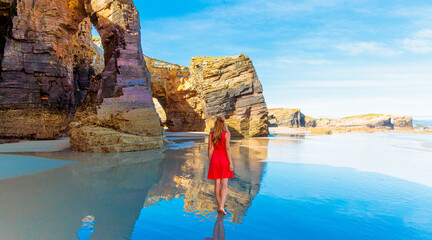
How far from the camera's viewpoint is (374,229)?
3.32 m

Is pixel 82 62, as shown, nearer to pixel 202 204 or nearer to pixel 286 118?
pixel 202 204

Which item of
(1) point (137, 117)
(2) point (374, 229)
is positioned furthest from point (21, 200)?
(1) point (137, 117)

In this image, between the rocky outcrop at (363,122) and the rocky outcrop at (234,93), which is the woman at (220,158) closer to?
the rocky outcrop at (234,93)

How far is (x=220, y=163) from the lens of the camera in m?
3.97

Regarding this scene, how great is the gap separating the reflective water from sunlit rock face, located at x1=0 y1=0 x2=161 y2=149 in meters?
4.71

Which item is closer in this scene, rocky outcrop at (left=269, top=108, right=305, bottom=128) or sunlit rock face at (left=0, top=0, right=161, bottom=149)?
sunlit rock face at (left=0, top=0, right=161, bottom=149)

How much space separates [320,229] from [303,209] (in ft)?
2.34

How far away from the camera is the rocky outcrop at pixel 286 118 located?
61531 millimetres

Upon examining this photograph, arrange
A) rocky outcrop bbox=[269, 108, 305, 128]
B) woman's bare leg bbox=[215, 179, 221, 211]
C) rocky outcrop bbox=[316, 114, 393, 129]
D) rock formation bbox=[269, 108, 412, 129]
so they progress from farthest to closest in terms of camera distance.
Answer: rocky outcrop bbox=[269, 108, 305, 128]
rock formation bbox=[269, 108, 412, 129]
rocky outcrop bbox=[316, 114, 393, 129]
woman's bare leg bbox=[215, 179, 221, 211]

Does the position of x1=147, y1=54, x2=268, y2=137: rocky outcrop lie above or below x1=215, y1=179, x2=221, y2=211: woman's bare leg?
above

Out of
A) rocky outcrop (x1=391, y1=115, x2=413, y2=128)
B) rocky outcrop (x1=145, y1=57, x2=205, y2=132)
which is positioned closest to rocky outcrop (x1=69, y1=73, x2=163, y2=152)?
rocky outcrop (x1=145, y1=57, x2=205, y2=132)

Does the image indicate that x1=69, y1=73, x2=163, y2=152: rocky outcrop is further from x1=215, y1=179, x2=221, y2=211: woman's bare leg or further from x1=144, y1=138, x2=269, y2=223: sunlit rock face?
x1=215, y1=179, x2=221, y2=211: woman's bare leg

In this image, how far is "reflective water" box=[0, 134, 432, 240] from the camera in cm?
312

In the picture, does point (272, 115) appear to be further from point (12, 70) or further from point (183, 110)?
point (12, 70)
